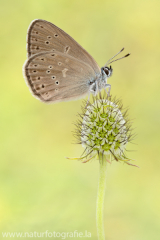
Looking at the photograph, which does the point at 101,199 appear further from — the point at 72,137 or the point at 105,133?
Result: the point at 72,137

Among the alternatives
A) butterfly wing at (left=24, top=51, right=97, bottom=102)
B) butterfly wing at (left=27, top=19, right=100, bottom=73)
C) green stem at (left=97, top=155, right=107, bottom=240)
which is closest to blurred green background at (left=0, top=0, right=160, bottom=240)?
butterfly wing at (left=24, top=51, right=97, bottom=102)

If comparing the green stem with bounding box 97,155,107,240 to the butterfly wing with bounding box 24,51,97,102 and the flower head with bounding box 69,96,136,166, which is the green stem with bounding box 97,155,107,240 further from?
the butterfly wing with bounding box 24,51,97,102

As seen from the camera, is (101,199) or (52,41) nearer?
(101,199)

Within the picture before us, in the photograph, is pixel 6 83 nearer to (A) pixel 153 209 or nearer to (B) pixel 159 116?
(B) pixel 159 116

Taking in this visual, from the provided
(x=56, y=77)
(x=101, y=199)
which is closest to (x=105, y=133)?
(x=101, y=199)

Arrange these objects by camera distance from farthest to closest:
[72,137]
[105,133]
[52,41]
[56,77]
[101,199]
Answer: [72,137] < [56,77] < [52,41] < [105,133] < [101,199]

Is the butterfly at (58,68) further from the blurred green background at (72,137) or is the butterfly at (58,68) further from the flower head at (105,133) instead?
the blurred green background at (72,137)

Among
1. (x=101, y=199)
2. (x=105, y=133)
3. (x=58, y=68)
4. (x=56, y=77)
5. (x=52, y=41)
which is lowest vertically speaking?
(x=101, y=199)
